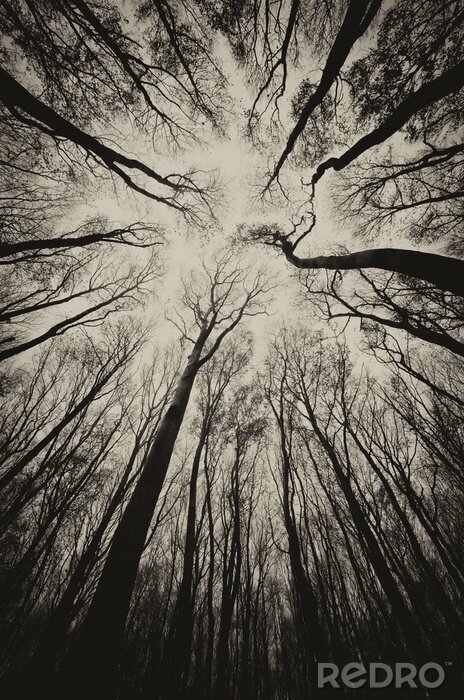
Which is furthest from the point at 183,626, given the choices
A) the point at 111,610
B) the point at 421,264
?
the point at 421,264

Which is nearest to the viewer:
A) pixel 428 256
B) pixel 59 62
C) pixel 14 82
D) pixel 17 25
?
pixel 428 256

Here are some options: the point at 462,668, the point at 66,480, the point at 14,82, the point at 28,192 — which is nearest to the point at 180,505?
the point at 66,480

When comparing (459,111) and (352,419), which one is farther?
(352,419)

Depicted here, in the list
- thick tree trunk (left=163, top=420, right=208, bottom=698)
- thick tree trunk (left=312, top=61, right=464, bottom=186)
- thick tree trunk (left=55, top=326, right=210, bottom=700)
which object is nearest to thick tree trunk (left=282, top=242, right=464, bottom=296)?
thick tree trunk (left=312, top=61, right=464, bottom=186)

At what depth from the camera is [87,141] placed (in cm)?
407

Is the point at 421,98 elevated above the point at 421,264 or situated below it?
above

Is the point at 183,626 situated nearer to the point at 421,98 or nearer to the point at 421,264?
the point at 421,264

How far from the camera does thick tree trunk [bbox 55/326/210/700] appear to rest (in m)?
1.86

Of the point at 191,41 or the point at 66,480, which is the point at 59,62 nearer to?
the point at 191,41

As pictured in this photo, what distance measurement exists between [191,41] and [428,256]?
6495 mm

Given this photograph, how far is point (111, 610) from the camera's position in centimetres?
215

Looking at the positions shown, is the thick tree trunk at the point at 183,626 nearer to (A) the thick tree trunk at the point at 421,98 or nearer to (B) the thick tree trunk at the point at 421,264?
(B) the thick tree trunk at the point at 421,264

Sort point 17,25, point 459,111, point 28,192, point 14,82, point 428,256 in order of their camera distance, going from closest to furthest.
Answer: point 428,256
point 14,82
point 17,25
point 459,111
point 28,192

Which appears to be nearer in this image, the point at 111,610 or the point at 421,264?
the point at 111,610
